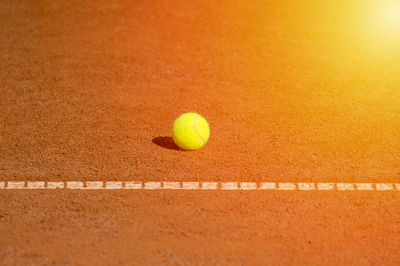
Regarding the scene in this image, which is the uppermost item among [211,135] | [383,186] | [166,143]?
[211,135]

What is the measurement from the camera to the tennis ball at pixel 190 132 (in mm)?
5871

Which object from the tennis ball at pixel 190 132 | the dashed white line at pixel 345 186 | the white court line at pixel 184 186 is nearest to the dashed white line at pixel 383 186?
the white court line at pixel 184 186

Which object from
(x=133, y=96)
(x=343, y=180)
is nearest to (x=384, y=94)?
(x=343, y=180)

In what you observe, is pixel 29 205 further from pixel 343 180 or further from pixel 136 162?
pixel 343 180

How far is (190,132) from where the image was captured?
589cm

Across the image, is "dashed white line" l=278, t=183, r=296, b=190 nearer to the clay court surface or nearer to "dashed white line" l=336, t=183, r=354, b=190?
the clay court surface

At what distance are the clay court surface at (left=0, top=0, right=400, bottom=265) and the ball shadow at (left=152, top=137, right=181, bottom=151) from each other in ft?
0.09

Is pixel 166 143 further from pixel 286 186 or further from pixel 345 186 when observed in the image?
pixel 345 186

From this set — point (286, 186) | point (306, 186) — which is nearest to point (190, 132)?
point (286, 186)

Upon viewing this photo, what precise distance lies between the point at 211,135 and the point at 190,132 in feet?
1.98

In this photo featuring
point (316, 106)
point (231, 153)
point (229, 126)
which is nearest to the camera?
point (231, 153)

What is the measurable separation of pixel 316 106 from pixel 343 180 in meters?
1.73

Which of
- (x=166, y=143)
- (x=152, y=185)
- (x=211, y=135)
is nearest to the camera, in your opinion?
(x=152, y=185)

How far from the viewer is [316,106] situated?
283 inches
